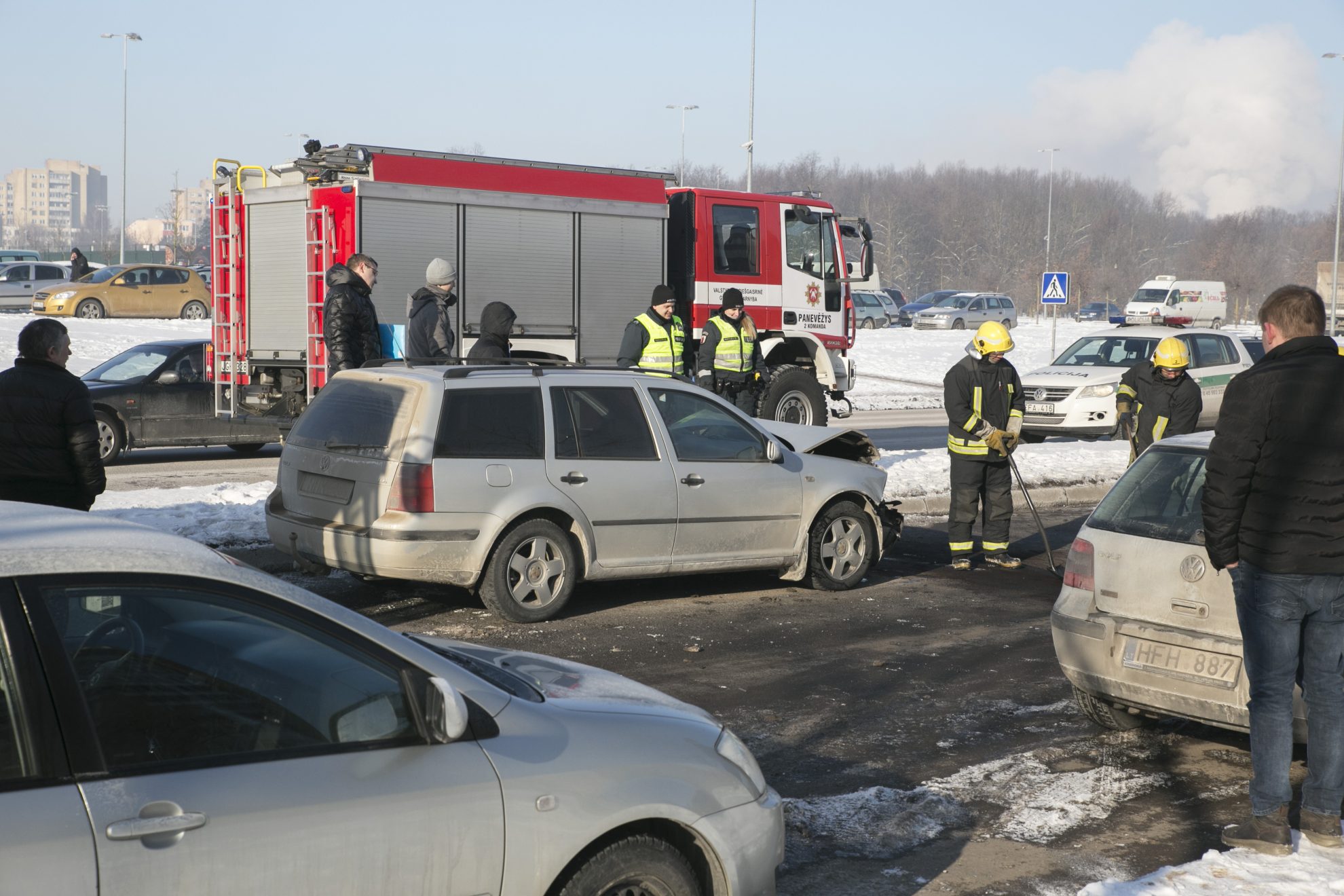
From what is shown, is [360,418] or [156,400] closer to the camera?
[360,418]

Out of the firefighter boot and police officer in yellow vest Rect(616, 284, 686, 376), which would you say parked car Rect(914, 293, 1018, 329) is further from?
the firefighter boot

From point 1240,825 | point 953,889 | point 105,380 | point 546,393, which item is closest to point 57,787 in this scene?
point 953,889

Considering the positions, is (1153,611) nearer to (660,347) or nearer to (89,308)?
(660,347)

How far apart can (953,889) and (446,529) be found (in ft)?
13.2

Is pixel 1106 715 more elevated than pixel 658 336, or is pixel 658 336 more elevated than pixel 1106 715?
pixel 658 336

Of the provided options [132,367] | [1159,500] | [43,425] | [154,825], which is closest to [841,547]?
[1159,500]

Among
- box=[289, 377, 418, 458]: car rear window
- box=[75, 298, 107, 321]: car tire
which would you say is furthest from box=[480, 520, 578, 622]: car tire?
box=[75, 298, 107, 321]: car tire

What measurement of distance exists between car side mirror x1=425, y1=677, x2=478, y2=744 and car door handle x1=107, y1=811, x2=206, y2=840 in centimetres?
56

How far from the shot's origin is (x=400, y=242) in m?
12.7

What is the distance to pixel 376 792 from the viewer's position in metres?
2.99

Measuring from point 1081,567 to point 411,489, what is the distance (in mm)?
3691

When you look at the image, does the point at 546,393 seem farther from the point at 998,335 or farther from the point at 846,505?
the point at 998,335

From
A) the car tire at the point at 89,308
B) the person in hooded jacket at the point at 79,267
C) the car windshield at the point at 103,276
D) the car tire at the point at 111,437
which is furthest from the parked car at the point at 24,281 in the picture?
the car tire at the point at 111,437

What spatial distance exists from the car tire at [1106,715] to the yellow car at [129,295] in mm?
31534
